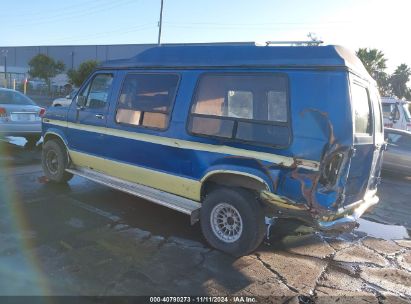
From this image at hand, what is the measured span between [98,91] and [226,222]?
3.11m

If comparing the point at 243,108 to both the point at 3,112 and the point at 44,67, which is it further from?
the point at 44,67

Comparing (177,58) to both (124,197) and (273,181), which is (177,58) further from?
(124,197)

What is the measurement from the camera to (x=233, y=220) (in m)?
4.86

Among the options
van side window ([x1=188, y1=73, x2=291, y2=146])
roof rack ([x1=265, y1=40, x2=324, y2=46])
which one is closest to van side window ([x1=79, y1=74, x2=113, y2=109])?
van side window ([x1=188, y1=73, x2=291, y2=146])

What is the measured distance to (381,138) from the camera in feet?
18.2

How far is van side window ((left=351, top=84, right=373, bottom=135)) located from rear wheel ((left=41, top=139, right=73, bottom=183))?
15.8 feet

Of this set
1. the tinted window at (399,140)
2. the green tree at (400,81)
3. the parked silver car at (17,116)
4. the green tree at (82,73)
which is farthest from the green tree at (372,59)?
the parked silver car at (17,116)

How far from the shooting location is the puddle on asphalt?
6155 millimetres

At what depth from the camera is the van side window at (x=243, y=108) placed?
4473mm

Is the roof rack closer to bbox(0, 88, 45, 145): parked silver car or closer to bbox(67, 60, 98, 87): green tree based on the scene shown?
bbox(0, 88, 45, 145): parked silver car

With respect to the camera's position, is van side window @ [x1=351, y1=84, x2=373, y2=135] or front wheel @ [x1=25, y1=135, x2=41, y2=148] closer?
van side window @ [x1=351, y1=84, x2=373, y2=135]

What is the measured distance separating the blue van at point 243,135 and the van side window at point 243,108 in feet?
0.04

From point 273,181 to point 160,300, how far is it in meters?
1.68

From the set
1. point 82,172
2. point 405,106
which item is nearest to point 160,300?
point 82,172
